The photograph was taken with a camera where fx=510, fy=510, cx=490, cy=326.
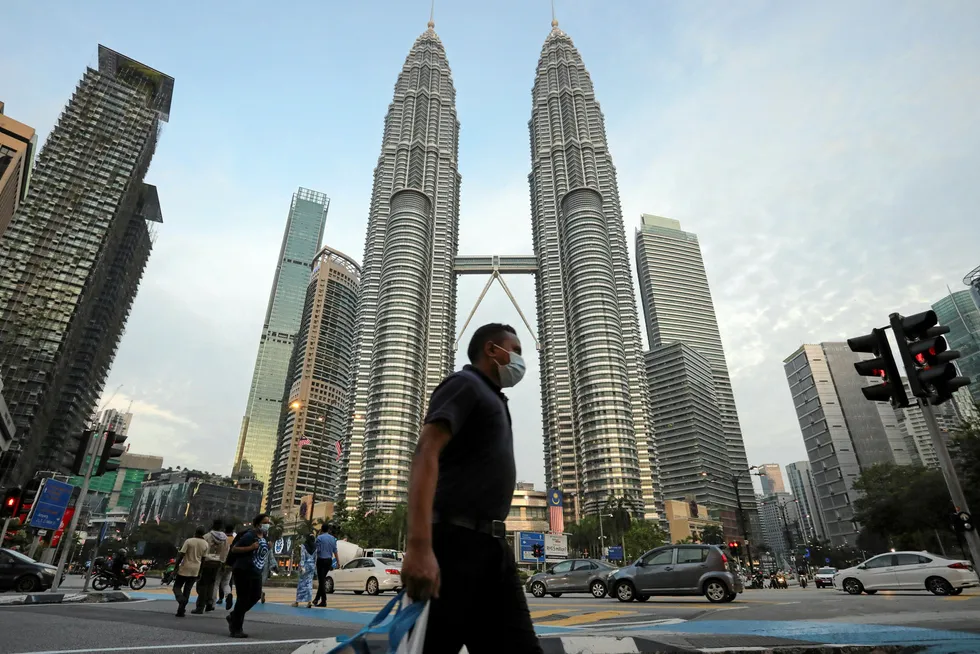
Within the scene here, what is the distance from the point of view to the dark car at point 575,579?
56.6 ft

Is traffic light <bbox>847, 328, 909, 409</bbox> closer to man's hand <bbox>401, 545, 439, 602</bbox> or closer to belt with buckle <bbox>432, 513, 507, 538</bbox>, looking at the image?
belt with buckle <bbox>432, 513, 507, 538</bbox>

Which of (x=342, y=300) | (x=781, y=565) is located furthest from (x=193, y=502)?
(x=781, y=565)

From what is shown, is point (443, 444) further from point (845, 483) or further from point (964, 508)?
point (845, 483)

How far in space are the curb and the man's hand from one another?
1257 centimetres

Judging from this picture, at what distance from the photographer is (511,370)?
2797 millimetres

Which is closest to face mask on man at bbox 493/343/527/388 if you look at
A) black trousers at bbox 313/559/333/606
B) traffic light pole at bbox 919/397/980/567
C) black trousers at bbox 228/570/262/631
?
black trousers at bbox 228/570/262/631

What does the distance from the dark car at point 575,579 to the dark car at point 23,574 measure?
15.1 metres

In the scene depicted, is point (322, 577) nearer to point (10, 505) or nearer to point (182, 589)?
point (182, 589)

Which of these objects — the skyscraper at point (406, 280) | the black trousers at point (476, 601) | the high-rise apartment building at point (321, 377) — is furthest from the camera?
the high-rise apartment building at point (321, 377)

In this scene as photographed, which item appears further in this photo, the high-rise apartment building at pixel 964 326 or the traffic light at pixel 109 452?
the high-rise apartment building at pixel 964 326

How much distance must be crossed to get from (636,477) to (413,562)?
134049 mm

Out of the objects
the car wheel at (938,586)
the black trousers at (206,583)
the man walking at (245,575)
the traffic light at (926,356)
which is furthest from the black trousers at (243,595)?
the car wheel at (938,586)

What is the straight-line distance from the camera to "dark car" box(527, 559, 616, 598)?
17266mm

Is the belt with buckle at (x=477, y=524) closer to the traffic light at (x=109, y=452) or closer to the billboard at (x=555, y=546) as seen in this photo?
the traffic light at (x=109, y=452)
